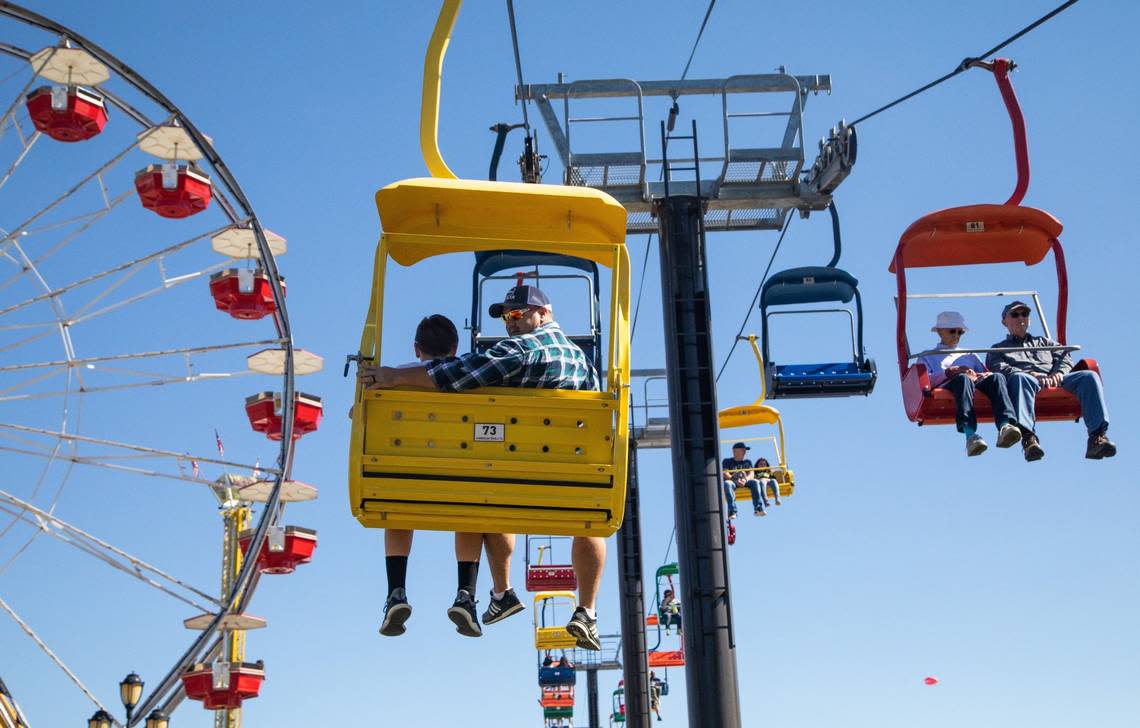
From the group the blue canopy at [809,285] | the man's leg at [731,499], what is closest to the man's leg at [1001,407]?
the blue canopy at [809,285]

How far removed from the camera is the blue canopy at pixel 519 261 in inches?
412

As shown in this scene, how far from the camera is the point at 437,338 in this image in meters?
7.27

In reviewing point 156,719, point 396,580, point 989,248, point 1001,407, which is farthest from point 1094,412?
point 156,719

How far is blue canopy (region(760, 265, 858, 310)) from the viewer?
13.9m

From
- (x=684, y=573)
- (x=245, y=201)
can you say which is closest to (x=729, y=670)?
(x=684, y=573)

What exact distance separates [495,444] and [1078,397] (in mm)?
5185

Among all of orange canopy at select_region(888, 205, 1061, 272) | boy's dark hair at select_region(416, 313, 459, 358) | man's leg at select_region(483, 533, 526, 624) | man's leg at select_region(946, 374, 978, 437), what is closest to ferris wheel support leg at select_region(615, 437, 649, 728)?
orange canopy at select_region(888, 205, 1061, 272)

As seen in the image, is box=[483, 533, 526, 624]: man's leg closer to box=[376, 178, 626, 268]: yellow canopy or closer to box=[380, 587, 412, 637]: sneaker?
box=[380, 587, 412, 637]: sneaker

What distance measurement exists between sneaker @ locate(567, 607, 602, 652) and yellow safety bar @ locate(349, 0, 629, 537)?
0.47m

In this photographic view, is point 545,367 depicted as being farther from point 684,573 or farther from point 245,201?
point 245,201

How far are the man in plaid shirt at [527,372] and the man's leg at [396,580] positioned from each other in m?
0.44

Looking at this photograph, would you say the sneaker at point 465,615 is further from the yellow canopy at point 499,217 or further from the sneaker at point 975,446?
the sneaker at point 975,446

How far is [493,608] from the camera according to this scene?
741 centimetres

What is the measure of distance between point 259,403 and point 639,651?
22.7ft
